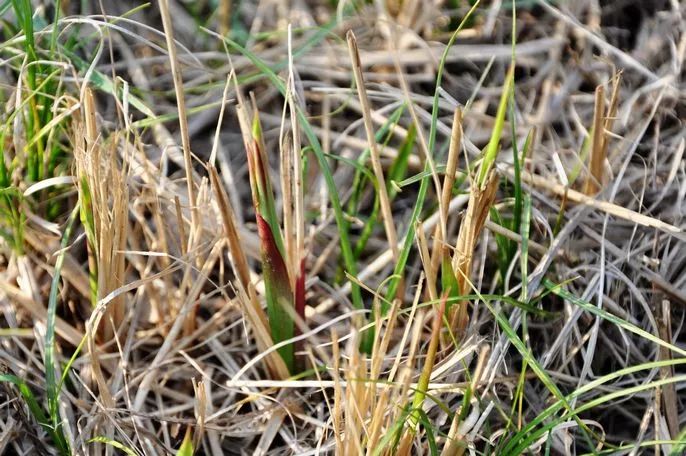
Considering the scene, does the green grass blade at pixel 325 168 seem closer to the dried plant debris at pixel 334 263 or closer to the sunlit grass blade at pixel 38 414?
the dried plant debris at pixel 334 263

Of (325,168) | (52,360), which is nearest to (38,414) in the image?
(52,360)

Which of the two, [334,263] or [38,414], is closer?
[38,414]

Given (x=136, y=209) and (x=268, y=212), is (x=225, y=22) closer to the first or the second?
→ (x=136, y=209)

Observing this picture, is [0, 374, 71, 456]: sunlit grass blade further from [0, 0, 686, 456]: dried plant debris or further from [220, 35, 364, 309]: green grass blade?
[220, 35, 364, 309]: green grass blade

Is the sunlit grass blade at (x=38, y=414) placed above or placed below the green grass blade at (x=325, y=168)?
below

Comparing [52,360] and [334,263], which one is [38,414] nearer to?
[52,360]

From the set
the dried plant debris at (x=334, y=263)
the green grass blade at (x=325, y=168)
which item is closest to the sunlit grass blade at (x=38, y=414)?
the dried plant debris at (x=334, y=263)

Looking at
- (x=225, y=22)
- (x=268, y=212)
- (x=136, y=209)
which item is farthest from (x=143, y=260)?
(x=225, y=22)

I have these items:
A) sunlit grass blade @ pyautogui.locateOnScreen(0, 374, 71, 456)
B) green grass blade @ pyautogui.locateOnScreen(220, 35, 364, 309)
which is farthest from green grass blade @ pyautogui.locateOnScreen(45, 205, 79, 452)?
green grass blade @ pyautogui.locateOnScreen(220, 35, 364, 309)

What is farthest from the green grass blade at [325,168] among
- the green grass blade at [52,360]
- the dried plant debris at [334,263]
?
the green grass blade at [52,360]
